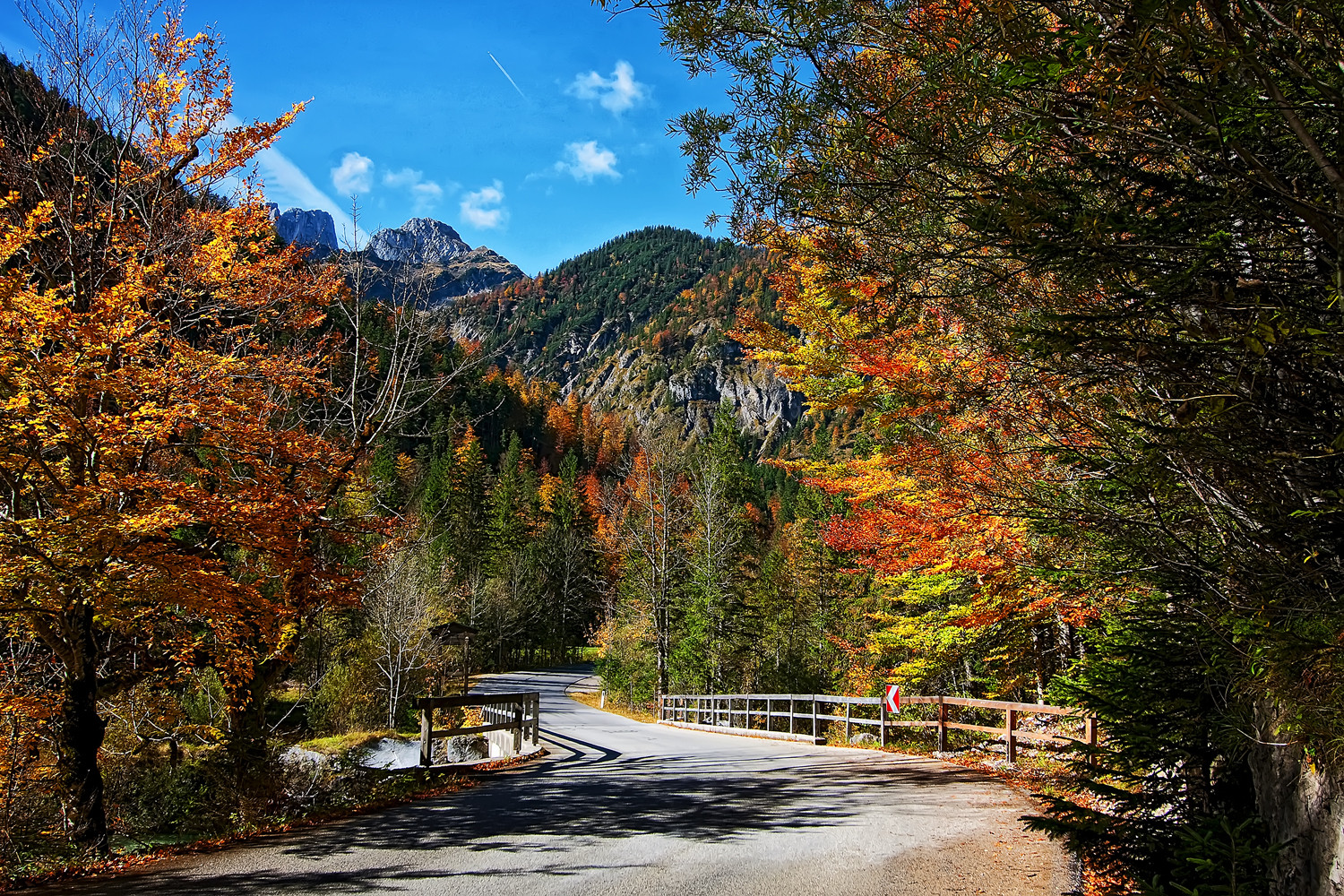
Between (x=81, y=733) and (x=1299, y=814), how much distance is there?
9.81 m

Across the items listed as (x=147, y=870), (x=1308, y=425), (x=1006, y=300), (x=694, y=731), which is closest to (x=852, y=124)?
(x=1006, y=300)

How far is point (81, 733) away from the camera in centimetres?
777

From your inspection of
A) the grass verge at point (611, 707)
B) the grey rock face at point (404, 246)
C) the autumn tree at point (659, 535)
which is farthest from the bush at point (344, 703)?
the grey rock face at point (404, 246)

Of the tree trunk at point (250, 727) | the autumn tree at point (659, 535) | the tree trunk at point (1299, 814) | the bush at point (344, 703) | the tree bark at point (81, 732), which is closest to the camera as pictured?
the tree trunk at point (1299, 814)

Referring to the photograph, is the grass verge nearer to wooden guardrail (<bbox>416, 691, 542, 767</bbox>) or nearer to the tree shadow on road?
wooden guardrail (<bbox>416, 691, 542, 767</bbox>)

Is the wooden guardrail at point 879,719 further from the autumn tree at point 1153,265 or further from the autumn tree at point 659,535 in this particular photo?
the autumn tree at point 659,535

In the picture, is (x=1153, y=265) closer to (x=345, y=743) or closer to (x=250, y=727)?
(x=250, y=727)

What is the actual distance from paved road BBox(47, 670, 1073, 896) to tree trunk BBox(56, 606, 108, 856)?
79.7 inches

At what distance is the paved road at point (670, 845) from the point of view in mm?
5543

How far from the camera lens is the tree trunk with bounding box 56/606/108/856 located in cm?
745

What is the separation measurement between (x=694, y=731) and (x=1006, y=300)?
64.1 ft

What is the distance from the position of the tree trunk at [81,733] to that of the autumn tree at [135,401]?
0.06 feet

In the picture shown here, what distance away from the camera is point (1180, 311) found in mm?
3746

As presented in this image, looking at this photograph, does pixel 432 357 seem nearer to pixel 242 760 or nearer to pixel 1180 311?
pixel 242 760
